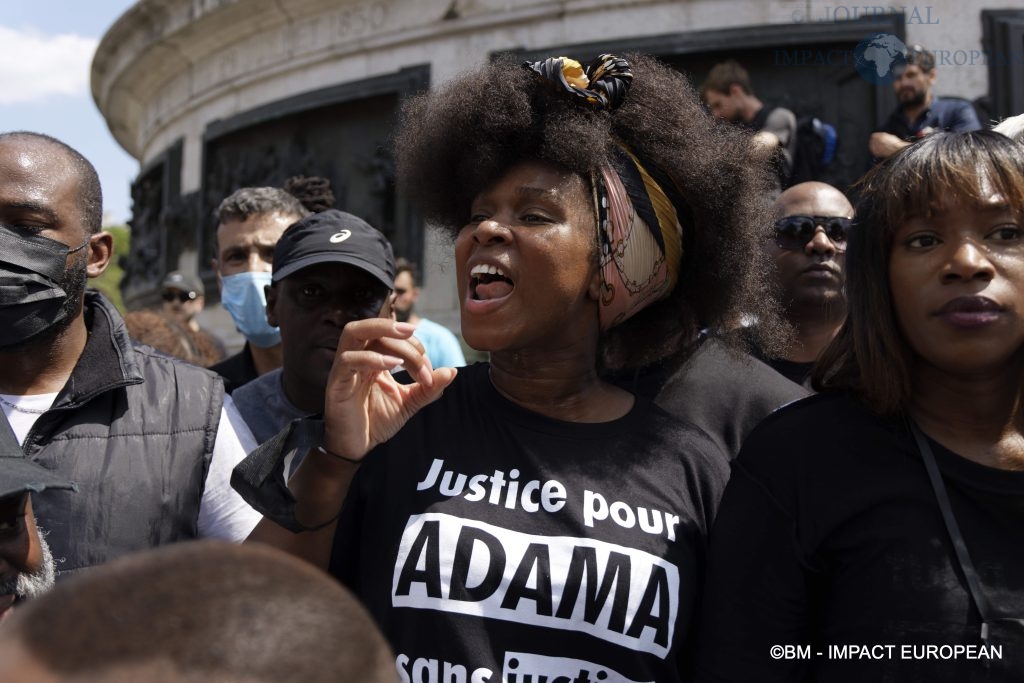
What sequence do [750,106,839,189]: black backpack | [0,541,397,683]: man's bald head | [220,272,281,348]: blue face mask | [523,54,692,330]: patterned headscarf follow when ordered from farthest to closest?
[750,106,839,189]: black backpack < [220,272,281,348]: blue face mask < [523,54,692,330]: patterned headscarf < [0,541,397,683]: man's bald head

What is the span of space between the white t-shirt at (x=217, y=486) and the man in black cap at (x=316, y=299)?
796mm

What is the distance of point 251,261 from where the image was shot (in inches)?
197

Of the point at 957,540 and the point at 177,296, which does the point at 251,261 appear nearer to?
the point at 957,540

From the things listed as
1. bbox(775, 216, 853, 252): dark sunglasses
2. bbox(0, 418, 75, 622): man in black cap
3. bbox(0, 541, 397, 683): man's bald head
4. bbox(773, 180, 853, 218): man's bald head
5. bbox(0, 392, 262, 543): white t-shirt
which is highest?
bbox(773, 180, 853, 218): man's bald head

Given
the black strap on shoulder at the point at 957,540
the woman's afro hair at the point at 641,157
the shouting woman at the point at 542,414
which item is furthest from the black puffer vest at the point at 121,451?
the black strap on shoulder at the point at 957,540

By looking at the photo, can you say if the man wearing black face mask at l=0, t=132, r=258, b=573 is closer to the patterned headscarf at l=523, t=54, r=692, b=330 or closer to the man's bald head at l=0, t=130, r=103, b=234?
the man's bald head at l=0, t=130, r=103, b=234

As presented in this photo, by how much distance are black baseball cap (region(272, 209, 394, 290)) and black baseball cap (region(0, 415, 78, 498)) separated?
144 cm

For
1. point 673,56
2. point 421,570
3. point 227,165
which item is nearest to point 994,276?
point 421,570

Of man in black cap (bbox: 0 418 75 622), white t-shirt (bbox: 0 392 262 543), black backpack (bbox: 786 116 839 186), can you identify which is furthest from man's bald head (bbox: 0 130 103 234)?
black backpack (bbox: 786 116 839 186)

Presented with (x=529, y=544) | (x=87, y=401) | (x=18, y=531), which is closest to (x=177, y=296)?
(x=87, y=401)

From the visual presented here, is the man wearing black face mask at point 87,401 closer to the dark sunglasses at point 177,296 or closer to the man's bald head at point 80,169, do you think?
the man's bald head at point 80,169

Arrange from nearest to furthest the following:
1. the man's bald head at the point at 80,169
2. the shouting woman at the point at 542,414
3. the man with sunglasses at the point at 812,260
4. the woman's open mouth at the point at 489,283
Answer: the shouting woman at the point at 542,414
the woman's open mouth at the point at 489,283
the man's bald head at the point at 80,169
the man with sunglasses at the point at 812,260

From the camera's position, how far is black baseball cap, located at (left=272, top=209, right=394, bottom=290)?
354cm

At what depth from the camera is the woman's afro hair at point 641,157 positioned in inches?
104
